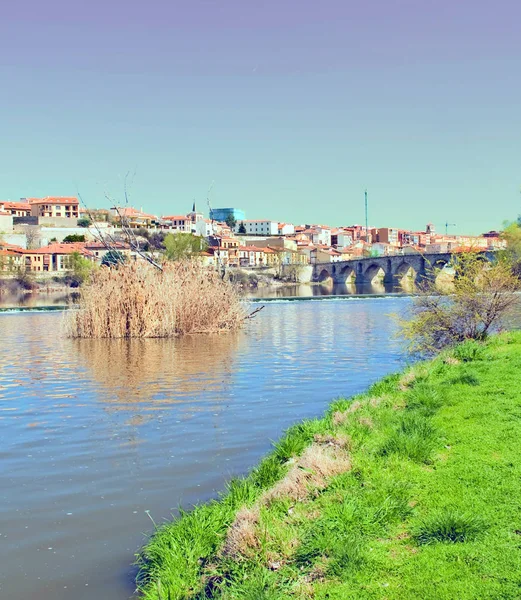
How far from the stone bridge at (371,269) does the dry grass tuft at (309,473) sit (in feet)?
311

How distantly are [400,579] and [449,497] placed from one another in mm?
1394

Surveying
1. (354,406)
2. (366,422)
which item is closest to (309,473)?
(366,422)

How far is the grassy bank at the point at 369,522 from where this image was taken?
4543 millimetres

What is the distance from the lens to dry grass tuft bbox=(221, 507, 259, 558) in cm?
532

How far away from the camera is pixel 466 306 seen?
18.3m

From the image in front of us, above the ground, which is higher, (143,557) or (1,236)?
(1,236)

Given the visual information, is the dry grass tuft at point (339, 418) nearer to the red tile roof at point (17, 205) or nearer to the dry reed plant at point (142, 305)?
the dry reed plant at point (142, 305)

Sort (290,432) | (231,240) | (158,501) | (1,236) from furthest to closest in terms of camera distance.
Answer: (231,240), (1,236), (290,432), (158,501)

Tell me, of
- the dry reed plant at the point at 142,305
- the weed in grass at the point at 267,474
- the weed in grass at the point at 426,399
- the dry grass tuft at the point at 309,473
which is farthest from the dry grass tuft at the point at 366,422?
the dry reed plant at the point at 142,305

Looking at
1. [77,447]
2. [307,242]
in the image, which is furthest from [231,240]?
[77,447]

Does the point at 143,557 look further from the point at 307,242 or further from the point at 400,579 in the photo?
the point at 307,242

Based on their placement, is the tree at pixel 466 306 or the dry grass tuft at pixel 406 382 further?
the tree at pixel 466 306

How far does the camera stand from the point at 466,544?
477cm

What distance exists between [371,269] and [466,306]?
108m
